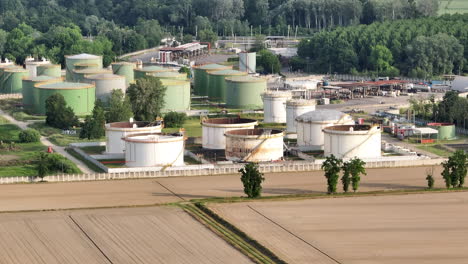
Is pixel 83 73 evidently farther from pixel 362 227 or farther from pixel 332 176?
pixel 362 227

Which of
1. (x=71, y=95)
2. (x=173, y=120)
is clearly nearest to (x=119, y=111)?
(x=173, y=120)

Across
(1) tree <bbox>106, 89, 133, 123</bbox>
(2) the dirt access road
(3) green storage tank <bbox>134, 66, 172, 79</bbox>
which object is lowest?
(2) the dirt access road

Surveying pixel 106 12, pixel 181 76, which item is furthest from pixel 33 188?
pixel 106 12

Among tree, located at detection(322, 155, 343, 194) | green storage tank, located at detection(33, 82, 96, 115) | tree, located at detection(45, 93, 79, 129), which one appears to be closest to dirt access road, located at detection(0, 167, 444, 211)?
tree, located at detection(322, 155, 343, 194)

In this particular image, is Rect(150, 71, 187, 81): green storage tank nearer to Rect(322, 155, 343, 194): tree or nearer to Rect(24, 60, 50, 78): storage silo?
Rect(24, 60, 50, 78): storage silo

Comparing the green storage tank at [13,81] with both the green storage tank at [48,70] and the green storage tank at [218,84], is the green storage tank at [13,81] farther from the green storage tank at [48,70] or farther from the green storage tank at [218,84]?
the green storage tank at [218,84]

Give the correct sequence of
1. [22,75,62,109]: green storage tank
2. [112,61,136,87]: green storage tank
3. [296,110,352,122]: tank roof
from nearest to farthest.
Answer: [296,110,352,122]: tank roof → [22,75,62,109]: green storage tank → [112,61,136,87]: green storage tank

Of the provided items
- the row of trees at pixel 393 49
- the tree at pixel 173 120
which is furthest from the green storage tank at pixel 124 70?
the tree at pixel 173 120
